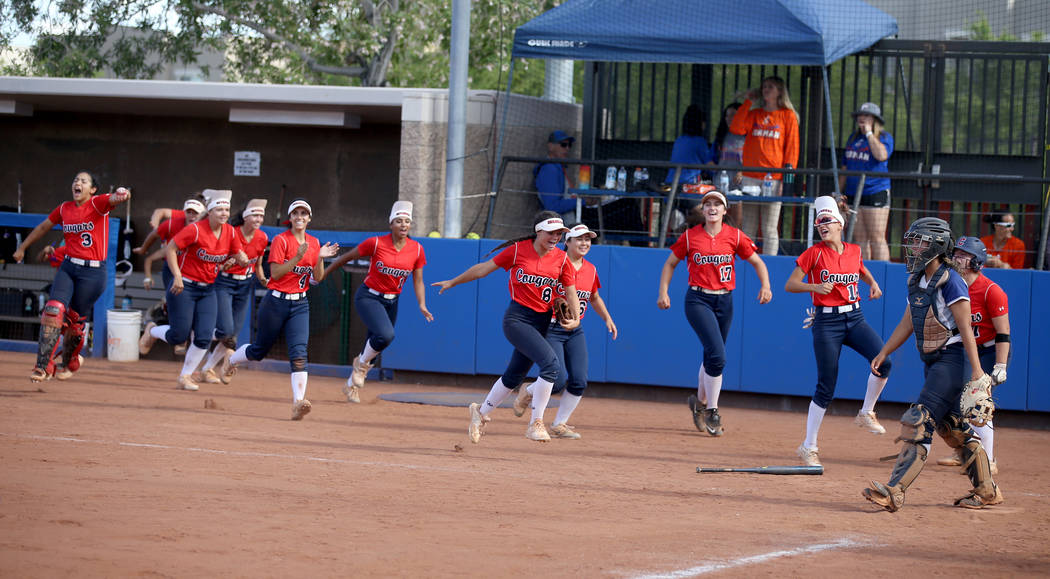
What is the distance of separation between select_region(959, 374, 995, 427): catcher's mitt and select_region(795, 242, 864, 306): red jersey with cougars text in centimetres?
257

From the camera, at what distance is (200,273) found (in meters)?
12.9

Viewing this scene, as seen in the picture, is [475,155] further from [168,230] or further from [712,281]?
[712,281]

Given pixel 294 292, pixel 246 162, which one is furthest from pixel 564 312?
pixel 246 162

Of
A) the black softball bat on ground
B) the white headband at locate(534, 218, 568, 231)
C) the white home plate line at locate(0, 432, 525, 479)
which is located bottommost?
the black softball bat on ground

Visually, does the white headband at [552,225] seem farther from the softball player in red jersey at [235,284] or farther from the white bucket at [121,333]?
the white bucket at [121,333]

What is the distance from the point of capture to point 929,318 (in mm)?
7828

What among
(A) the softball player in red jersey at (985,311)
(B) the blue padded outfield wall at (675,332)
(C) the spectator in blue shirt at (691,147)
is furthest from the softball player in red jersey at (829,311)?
(C) the spectator in blue shirt at (691,147)

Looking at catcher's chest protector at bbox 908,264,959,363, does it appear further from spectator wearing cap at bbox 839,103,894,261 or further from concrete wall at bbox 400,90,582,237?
concrete wall at bbox 400,90,582,237

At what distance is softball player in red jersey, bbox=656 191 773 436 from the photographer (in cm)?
1133

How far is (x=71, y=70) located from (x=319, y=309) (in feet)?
51.3

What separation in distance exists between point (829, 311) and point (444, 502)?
14.2ft

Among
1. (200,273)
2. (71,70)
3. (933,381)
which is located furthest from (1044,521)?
(71,70)

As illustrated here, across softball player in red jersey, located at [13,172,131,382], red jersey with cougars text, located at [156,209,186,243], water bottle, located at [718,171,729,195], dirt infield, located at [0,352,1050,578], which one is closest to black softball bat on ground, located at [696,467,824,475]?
dirt infield, located at [0,352,1050,578]

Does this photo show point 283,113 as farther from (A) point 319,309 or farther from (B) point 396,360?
(B) point 396,360
